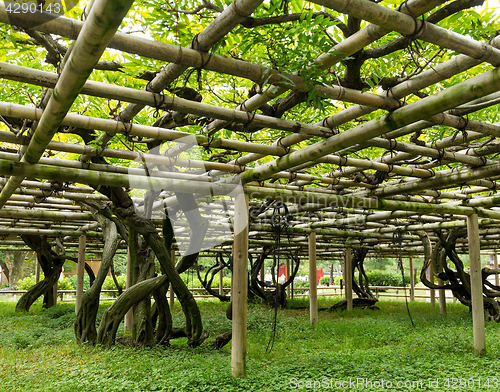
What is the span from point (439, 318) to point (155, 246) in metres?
9.95

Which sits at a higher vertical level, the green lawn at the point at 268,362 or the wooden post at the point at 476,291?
the wooden post at the point at 476,291

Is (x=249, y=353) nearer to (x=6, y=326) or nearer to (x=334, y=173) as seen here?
(x=334, y=173)

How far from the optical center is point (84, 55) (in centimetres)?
228

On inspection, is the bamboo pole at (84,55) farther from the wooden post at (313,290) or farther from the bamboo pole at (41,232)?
the bamboo pole at (41,232)

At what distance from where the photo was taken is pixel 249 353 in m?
7.53

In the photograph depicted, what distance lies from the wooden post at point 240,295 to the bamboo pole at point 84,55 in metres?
3.01

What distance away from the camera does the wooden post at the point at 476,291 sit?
23.8 ft

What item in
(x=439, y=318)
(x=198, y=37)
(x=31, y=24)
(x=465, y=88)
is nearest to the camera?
(x=31, y=24)

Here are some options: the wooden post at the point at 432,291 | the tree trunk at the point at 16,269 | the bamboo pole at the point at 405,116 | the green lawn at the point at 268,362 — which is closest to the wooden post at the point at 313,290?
the green lawn at the point at 268,362

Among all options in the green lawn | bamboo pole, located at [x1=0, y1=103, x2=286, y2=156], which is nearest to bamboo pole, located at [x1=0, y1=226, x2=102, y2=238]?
the green lawn

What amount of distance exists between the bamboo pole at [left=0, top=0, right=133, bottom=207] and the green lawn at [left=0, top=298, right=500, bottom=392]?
3601mm

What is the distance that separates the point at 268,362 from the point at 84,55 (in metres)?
5.94

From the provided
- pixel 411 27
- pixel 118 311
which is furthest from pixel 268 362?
pixel 411 27

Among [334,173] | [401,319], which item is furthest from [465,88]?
[401,319]
